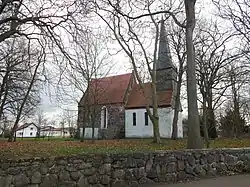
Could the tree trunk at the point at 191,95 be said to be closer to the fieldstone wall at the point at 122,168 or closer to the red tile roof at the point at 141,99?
the fieldstone wall at the point at 122,168

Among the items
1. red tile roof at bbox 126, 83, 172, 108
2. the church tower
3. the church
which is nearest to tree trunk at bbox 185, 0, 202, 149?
the church tower

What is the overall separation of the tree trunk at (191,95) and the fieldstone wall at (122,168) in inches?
69.5

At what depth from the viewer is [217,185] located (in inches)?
365

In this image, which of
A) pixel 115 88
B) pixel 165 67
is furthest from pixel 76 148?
pixel 115 88

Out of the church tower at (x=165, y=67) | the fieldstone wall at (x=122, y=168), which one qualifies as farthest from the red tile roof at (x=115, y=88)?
the fieldstone wall at (x=122, y=168)

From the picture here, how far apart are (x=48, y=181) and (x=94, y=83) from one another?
2595 centimetres

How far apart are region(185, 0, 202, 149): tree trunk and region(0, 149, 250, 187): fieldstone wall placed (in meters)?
1.77

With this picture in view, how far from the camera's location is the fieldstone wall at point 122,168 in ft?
25.6

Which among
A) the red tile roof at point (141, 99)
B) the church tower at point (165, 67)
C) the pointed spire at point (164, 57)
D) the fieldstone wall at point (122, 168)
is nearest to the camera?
the fieldstone wall at point (122, 168)

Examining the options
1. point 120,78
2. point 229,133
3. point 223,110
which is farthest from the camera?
point 120,78

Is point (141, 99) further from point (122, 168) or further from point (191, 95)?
point (122, 168)

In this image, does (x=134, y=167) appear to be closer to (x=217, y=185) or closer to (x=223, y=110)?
(x=217, y=185)

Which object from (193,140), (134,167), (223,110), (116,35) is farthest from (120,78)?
(134,167)

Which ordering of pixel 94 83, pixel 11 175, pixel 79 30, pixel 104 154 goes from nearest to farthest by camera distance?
pixel 11 175 < pixel 104 154 < pixel 79 30 < pixel 94 83
